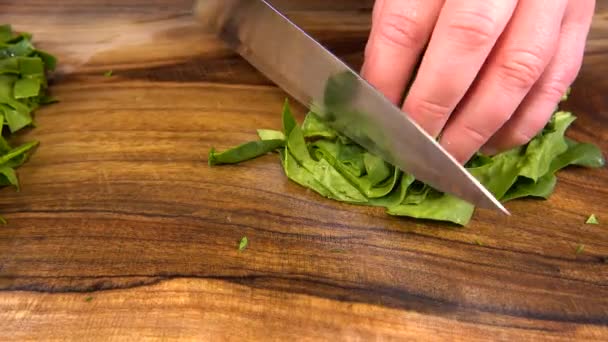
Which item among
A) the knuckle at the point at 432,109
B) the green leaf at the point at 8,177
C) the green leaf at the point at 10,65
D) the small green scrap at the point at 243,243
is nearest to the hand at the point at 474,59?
the knuckle at the point at 432,109

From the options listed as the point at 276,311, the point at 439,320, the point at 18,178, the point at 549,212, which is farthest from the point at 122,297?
the point at 549,212

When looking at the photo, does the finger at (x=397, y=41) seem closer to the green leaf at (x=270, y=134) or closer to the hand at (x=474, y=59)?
the hand at (x=474, y=59)

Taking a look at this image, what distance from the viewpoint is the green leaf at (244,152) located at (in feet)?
3.62

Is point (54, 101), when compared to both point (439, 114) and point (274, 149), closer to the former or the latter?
point (274, 149)

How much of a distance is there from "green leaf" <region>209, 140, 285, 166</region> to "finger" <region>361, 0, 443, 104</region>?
0.25m

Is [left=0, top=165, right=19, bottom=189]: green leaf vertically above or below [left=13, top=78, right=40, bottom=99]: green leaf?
below

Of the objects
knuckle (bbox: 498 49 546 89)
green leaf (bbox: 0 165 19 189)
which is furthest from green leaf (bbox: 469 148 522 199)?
green leaf (bbox: 0 165 19 189)

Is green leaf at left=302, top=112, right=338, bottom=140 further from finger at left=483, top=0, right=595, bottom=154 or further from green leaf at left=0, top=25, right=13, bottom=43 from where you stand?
green leaf at left=0, top=25, right=13, bottom=43

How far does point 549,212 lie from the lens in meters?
1.06

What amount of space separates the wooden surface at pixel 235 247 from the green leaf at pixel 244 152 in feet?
0.06

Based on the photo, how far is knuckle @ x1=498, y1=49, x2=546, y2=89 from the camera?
2.86ft

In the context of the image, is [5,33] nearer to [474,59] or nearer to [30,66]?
[30,66]

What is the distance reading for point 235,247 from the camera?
0.99 meters

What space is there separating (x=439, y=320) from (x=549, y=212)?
1.08 feet
